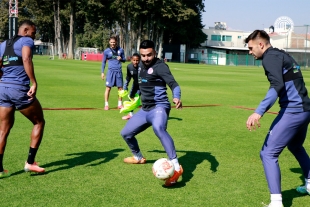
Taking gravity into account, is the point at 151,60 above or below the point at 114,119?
above

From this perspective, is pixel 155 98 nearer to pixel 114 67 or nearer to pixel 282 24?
pixel 114 67

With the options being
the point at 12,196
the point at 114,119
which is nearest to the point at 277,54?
the point at 12,196

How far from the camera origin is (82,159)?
705cm

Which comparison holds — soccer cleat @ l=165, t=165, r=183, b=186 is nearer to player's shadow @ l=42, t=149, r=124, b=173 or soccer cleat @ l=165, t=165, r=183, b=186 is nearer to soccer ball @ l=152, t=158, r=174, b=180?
soccer ball @ l=152, t=158, r=174, b=180

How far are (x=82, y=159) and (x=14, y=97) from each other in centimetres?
186

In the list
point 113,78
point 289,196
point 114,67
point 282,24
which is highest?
point 282,24

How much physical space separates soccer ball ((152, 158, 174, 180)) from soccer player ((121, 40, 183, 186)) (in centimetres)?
13

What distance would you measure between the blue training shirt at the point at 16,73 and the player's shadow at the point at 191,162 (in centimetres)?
263

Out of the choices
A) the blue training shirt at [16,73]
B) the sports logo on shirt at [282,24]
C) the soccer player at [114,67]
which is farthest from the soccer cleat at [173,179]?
the sports logo on shirt at [282,24]

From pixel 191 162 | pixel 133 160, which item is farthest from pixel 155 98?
pixel 191 162

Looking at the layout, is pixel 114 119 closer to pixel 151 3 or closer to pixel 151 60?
pixel 151 60

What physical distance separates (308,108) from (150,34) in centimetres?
6719

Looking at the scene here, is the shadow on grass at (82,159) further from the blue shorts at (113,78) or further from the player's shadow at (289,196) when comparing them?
the blue shorts at (113,78)

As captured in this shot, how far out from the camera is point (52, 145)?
8.02 m
